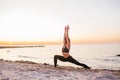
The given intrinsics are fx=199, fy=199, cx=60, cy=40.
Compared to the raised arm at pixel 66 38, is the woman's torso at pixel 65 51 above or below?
below

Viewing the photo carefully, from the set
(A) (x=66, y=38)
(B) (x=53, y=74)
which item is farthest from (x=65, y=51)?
(B) (x=53, y=74)

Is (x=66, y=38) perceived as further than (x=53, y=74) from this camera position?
Yes

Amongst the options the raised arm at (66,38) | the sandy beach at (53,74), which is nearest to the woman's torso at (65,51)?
the raised arm at (66,38)

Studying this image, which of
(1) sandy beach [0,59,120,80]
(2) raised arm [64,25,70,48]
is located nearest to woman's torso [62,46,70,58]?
(2) raised arm [64,25,70,48]

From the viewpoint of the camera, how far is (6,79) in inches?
305

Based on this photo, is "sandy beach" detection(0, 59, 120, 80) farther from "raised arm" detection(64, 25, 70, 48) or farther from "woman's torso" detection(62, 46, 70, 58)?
"raised arm" detection(64, 25, 70, 48)

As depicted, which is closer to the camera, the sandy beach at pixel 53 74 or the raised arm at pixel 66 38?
the sandy beach at pixel 53 74

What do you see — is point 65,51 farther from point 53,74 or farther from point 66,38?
point 53,74

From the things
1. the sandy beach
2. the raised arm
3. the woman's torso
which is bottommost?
the sandy beach

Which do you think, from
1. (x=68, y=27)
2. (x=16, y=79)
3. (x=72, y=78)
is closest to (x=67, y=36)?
(x=68, y=27)

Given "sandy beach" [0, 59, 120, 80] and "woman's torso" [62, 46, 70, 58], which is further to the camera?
"woman's torso" [62, 46, 70, 58]

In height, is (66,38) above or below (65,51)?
above

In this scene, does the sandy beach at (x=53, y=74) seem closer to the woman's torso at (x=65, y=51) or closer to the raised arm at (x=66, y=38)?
the woman's torso at (x=65, y=51)

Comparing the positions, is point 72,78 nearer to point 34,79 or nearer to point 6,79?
point 34,79
